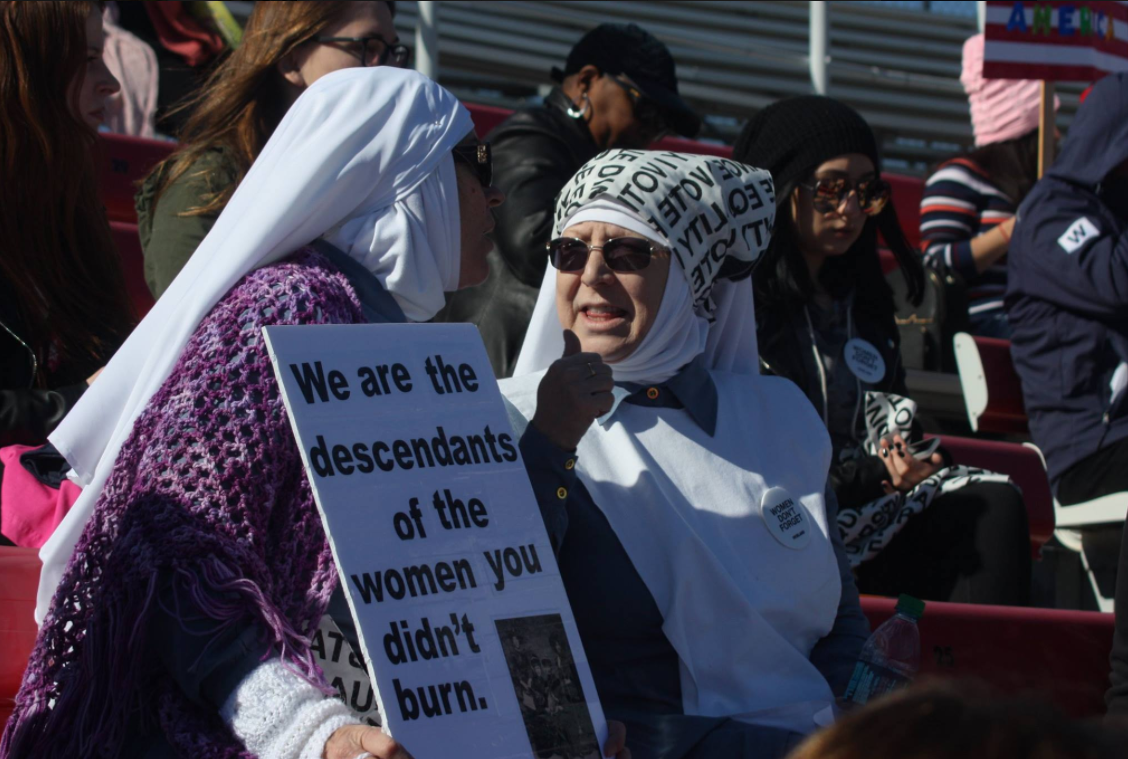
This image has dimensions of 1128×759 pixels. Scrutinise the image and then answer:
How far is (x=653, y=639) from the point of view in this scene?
8.96 ft

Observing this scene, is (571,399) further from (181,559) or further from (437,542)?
(181,559)

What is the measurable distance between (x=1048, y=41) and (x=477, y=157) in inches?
192

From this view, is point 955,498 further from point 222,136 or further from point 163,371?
point 163,371

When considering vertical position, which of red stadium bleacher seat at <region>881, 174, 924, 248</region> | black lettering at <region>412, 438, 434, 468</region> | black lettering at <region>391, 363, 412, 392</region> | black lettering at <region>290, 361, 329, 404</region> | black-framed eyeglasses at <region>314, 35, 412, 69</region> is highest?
black lettering at <region>290, 361, 329, 404</region>

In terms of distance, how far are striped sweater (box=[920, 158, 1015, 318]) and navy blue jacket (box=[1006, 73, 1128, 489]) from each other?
0.90 metres

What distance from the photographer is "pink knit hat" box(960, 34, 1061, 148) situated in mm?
6750

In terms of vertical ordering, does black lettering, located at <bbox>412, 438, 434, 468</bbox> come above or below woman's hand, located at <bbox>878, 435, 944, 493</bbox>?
above

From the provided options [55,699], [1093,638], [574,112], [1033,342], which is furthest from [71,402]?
[1033,342]

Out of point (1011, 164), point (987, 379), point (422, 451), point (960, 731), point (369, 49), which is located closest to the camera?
point (960, 731)

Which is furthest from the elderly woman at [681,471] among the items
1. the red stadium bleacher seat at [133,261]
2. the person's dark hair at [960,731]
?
the red stadium bleacher seat at [133,261]

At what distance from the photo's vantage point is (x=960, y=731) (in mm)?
1013

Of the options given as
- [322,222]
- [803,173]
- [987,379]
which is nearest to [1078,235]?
[987,379]

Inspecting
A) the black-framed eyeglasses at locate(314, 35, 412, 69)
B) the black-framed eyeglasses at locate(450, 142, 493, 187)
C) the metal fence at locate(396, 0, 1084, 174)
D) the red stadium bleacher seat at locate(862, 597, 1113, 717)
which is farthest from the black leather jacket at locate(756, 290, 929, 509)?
the metal fence at locate(396, 0, 1084, 174)

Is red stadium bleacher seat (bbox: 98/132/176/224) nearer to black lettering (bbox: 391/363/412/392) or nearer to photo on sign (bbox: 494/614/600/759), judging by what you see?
black lettering (bbox: 391/363/412/392)
